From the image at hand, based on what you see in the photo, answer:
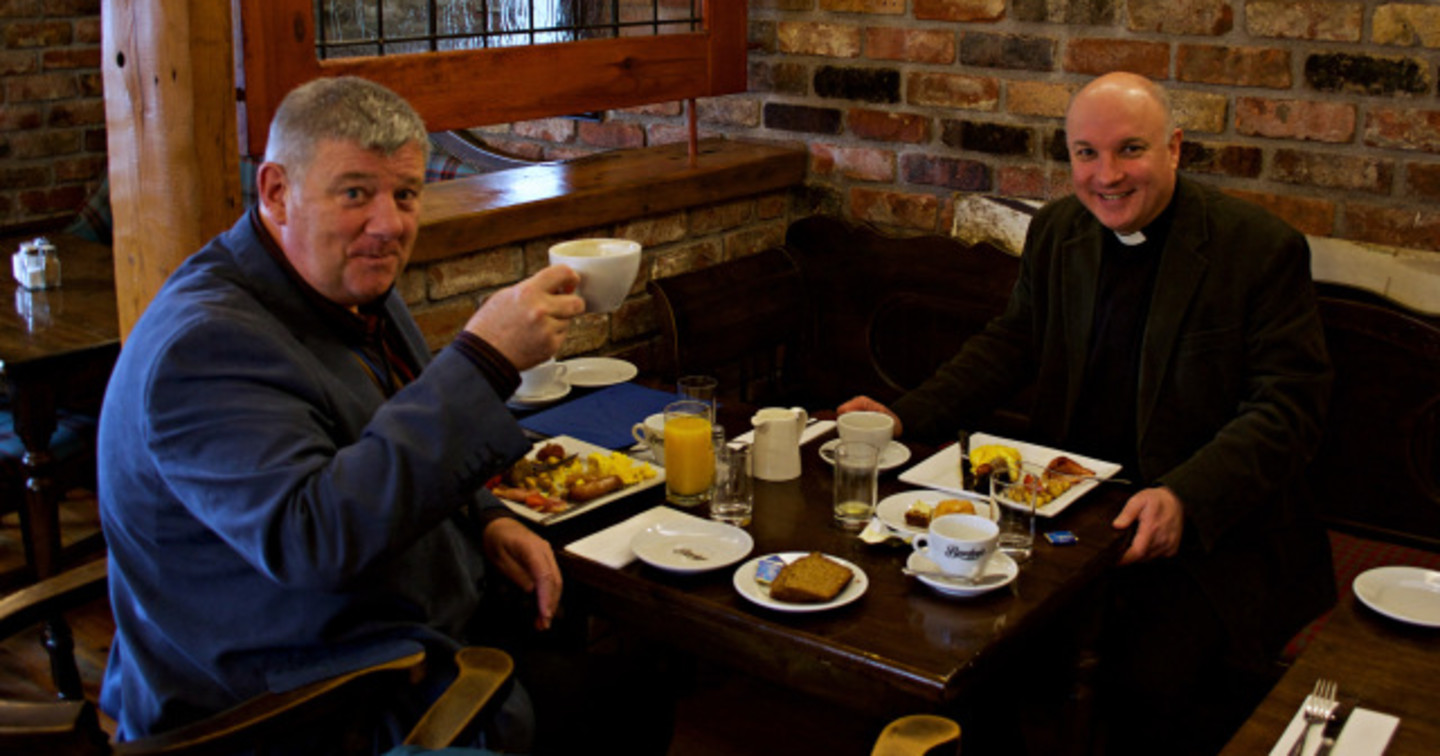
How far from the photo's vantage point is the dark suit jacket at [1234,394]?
2357mm

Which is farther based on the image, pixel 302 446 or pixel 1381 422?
pixel 1381 422

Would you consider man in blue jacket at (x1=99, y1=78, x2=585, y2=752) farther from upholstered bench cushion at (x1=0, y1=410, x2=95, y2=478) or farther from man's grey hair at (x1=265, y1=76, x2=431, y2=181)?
upholstered bench cushion at (x1=0, y1=410, x2=95, y2=478)

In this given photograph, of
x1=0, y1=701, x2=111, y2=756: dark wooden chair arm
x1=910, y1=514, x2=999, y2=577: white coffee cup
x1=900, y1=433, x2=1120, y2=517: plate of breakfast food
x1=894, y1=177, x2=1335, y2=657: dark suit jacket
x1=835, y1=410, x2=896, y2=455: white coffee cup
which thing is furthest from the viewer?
x1=894, y1=177, x2=1335, y2=657: dark suit jacket

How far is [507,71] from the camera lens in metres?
2.90

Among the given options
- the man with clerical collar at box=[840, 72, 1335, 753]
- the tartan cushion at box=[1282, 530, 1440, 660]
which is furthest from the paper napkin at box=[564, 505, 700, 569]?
the tartan cushion at box=[1282, 530, 1440, 660]

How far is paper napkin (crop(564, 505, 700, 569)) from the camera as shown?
192 centimetres

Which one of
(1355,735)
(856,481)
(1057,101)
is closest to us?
(1355,735)

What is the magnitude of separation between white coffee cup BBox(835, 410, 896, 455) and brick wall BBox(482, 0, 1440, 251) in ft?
3.85

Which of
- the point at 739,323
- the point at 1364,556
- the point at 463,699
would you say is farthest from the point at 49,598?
the point at 1364,556

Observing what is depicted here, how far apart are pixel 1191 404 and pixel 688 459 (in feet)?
3.14

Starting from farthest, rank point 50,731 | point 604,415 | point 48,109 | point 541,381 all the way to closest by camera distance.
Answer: point 48,109
point 541,381
point 604,415
point 50,731

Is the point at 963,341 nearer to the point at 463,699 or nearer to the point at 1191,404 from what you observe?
the point at 1191,404

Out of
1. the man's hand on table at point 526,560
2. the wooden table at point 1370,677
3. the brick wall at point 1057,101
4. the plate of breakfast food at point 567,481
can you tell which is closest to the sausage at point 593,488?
the plate of breakfast food at point 567,481

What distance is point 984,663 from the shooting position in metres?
1.67
